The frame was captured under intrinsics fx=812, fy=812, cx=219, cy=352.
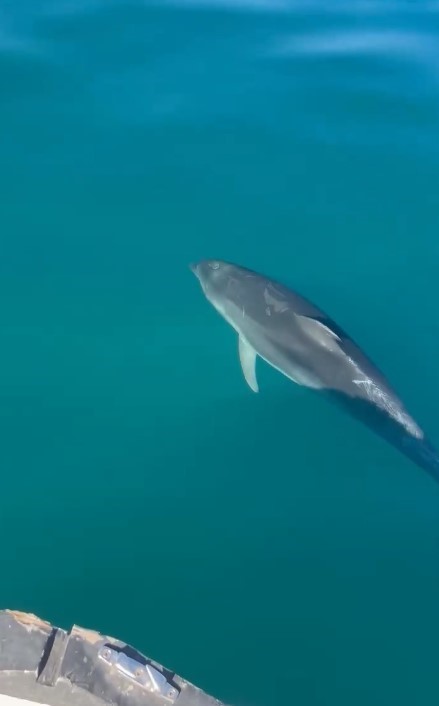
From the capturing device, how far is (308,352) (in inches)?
288

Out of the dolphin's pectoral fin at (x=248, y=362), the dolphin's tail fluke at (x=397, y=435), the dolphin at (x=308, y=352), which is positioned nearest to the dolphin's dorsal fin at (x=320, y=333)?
the dolphin at (x=308, y=352)

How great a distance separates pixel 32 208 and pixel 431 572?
19.4ft

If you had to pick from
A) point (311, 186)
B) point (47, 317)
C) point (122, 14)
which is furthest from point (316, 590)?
point (122, 14)

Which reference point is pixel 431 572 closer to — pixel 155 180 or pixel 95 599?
pixel 95 599

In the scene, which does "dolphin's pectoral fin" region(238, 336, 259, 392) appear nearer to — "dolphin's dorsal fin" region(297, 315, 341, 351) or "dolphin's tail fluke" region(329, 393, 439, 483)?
"dolphin's dorsal fin" region(297, 315, 341, 351)

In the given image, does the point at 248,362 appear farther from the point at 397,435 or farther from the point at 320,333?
the point at 397,435

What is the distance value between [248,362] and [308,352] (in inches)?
28.2

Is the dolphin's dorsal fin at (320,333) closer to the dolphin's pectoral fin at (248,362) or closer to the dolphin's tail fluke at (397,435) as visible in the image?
the dolphin's tail fluke at (397,435)

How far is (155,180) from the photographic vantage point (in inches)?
387

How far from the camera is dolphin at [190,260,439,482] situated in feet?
22.8

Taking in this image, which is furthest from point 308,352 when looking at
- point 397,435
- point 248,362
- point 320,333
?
point 397,435

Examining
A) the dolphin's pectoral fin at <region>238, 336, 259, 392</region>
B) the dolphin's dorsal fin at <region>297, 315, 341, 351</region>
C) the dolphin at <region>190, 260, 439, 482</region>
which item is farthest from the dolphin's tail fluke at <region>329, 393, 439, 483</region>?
the dolphin's pectoral fin at <region>238, 336, 259, 392</region>

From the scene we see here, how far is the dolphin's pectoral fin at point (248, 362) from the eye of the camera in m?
7.69

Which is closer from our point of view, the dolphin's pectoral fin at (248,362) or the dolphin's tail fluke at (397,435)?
the dolphin's tail fluke at (397,435)
